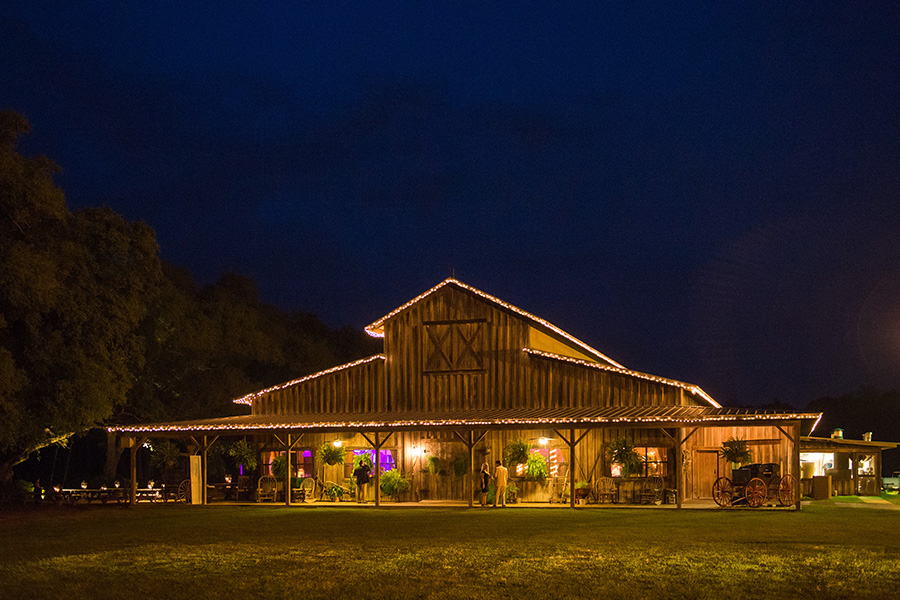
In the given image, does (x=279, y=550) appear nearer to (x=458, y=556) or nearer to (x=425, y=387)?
(x=458, y=556)

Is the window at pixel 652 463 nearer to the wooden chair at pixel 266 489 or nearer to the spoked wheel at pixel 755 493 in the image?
the spoked wheel at pixel 755 493

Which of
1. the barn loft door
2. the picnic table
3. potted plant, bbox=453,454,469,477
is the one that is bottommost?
the picnic table

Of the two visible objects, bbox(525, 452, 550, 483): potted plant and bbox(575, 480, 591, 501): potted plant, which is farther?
bbox(525, 452, 550, 483): potted plant

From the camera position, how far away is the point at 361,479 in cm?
2817

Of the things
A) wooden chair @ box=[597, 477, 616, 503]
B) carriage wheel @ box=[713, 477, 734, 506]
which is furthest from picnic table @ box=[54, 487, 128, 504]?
carriage wheel @ box=[713, 477, 734, 506]

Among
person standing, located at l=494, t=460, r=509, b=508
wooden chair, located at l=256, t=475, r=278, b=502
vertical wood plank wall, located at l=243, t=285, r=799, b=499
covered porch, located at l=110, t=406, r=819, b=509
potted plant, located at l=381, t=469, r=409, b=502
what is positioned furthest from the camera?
wooden chair, located at l=256, t=475, r=278, b=502

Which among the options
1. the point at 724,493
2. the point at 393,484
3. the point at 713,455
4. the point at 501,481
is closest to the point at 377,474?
the point at 393,484

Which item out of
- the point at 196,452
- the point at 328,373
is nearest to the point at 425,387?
the point at 328,373

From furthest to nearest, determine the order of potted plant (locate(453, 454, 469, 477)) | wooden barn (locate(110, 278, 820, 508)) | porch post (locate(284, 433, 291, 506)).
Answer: potted plant (locate(453, 454, 469, 477)) < porch post (locate(284, 433, 291, 506)) < wooden barn (locate(110, 278, 820, 508))

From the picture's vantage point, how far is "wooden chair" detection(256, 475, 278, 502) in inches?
1129

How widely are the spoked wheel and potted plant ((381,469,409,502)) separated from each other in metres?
9.71

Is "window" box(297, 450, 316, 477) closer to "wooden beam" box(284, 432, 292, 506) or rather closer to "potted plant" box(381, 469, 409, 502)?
"wooden beam" box(284, 432, 292, 506)

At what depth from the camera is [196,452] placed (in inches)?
1178

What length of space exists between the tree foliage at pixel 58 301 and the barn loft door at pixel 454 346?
888cm
